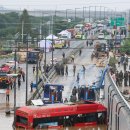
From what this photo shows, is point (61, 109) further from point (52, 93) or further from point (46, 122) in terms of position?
point (52, 93)

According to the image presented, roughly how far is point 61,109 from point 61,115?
0.23 metres

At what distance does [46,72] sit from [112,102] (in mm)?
18185

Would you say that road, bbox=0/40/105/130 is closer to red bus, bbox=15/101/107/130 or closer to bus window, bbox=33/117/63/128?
red bus, bbox=15/101/107/130

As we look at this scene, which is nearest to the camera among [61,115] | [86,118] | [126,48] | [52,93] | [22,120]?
[22,120]

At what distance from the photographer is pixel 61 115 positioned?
24297 mm

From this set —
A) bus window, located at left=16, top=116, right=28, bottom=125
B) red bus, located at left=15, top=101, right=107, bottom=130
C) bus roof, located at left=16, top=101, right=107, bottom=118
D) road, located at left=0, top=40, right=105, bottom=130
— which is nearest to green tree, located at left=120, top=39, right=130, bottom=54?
road, located at left=0, top=40, right=105, bottom=130

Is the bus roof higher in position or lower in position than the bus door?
higher

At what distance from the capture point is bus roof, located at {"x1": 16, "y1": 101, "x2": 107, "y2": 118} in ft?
78.5

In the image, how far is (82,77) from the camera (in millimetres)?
41312

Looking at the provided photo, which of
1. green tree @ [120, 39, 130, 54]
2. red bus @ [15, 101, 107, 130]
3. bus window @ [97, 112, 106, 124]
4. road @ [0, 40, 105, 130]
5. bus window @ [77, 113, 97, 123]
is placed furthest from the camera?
green tree @ [120, 39, 130, 54]

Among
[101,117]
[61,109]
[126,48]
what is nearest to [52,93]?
[101,117]

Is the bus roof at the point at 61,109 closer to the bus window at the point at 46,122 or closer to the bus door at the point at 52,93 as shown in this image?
the bus window at the point at 46,122

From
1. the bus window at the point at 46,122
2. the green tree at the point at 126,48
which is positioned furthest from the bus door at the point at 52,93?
the green tree at the point at 126,48

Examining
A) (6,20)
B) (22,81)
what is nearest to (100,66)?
(22,81)
